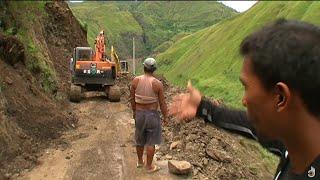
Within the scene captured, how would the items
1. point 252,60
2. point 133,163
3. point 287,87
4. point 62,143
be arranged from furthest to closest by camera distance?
1. point 62,143
2. point 133,163
3. point 252,60
4. point 287,87

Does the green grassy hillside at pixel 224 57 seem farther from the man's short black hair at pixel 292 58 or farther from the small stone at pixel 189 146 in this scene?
the man's short black hair at pixel 292 58

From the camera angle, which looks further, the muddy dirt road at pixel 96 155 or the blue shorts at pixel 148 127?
A: the muddy dirt road at pixel 96 155

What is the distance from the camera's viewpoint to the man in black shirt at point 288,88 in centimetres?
144

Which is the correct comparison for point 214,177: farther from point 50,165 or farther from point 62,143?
point 62,143

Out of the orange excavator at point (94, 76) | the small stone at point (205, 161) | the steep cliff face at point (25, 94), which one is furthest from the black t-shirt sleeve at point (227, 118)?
the orange excavator at point (94, 76)

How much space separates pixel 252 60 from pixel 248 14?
309ft

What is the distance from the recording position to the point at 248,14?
9344cm

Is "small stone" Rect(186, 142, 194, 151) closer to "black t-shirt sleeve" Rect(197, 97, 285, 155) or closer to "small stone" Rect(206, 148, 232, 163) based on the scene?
"small stone" Rect(206, 148, 232, 163)

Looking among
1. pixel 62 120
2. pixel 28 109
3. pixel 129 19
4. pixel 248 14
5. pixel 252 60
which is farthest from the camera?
pixel 129 19

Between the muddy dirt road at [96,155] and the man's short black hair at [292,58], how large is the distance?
752cm

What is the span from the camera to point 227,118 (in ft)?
7.15

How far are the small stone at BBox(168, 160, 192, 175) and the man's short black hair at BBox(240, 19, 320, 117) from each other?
294 inches

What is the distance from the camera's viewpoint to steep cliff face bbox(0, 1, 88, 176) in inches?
409

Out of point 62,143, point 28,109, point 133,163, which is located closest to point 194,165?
point 133,163
